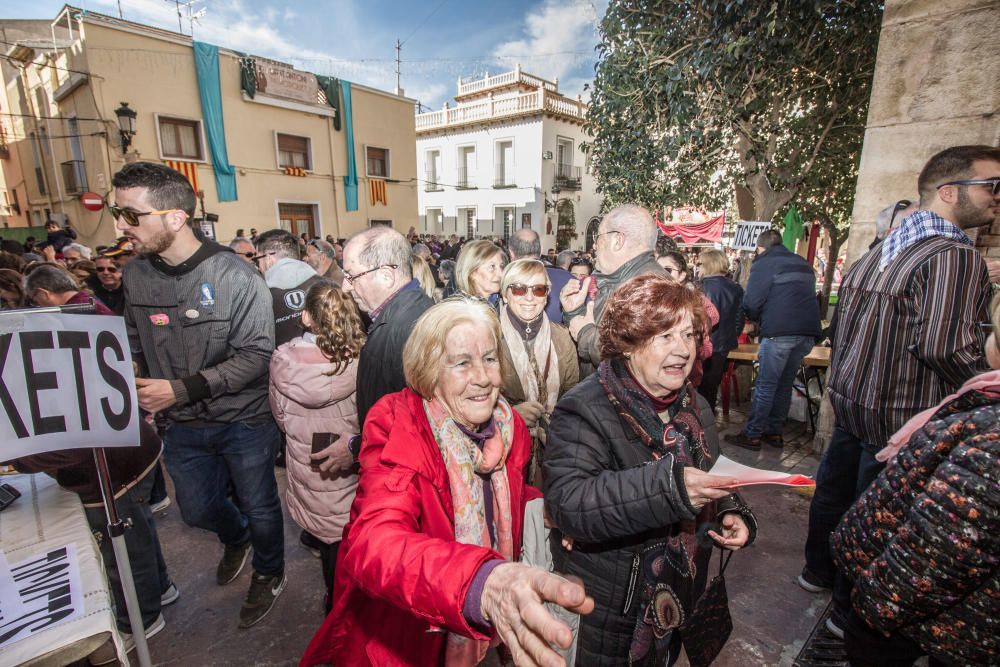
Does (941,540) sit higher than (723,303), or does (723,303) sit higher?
(723,303)

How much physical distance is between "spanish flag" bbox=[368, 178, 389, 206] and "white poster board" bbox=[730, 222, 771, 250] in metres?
14.8

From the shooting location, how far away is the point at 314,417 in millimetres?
2219

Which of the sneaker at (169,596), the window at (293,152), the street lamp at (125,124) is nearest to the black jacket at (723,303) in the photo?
the sneaker at (169,596)

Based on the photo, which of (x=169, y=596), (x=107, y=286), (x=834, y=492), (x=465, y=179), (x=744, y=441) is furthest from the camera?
(x=465, y=179)

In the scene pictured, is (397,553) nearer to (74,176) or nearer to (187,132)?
(187,132)

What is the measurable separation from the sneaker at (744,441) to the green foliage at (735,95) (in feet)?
12.4

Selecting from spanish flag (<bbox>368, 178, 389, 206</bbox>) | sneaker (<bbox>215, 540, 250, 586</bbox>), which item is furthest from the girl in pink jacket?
spanish flag (<bbox>368, 178, 389, 206</bbox>)

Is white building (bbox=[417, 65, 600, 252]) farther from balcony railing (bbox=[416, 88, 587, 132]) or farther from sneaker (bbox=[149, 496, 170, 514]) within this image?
sneaker (bbox=[149, 496, 170, 514])

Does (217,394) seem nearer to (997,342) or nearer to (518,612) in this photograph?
(518,612)

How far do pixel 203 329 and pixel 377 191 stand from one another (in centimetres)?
Result: 1703

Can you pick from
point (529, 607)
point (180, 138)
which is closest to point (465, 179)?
point (180, 138)

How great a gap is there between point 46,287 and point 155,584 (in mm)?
2067

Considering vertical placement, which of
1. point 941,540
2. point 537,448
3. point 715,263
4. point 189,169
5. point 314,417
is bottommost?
point 537,448

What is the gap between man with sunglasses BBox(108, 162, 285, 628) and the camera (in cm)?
225
